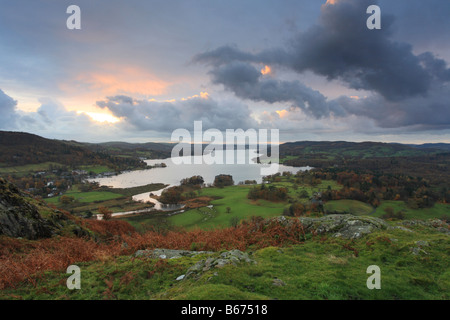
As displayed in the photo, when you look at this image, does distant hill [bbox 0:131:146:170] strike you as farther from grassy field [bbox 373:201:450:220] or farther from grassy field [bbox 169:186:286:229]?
grassy field [bbox 373:201:450:220]

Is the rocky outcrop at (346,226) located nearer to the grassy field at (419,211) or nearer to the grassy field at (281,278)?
the grassy field at (281,278)

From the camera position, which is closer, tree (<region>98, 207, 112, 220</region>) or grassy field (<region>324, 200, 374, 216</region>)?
tree (<region>98, 207, 112, 220</region>)

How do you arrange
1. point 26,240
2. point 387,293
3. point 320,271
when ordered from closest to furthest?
point 387,293
point 320,271
point 26,240

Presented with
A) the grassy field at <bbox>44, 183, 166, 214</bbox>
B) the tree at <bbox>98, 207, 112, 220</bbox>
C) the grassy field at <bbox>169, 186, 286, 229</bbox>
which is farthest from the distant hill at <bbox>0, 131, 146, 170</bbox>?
the tree at <bbox>98, 207, 112, 220</bbox>

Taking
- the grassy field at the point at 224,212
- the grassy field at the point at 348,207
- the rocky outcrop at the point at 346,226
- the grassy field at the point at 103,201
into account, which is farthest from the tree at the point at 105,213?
the grassy field at the point at 348,207
